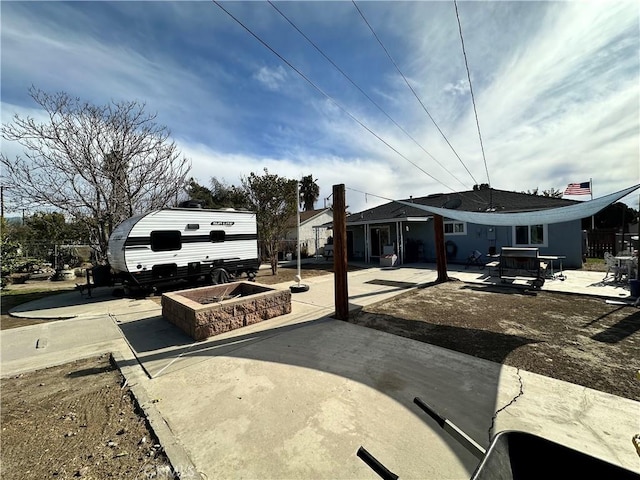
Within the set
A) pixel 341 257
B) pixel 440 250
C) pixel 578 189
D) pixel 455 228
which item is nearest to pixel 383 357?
pixel 341 257

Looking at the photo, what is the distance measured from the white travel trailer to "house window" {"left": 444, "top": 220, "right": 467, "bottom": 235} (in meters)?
10.8

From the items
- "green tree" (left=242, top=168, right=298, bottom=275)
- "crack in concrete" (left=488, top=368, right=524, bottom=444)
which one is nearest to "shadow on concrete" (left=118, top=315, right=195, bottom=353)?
"crack in concrete" (left=488, top=368, right=524, bottom=444)

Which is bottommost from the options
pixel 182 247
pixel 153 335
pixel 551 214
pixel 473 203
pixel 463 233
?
pixel 153 335

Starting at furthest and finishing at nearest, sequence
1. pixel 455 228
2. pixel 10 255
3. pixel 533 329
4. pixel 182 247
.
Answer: pixel 455 228 → pixel 10 255 → pixel 182 247 → pixel 533 329

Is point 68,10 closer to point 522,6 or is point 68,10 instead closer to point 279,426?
point 279,426

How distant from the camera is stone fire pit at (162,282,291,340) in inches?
196

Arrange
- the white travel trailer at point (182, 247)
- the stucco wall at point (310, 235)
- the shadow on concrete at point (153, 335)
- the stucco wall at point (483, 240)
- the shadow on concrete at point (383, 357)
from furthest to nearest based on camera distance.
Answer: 1. the stucco wall at point (310, 235)
2. the stucco wall at point (483, 240)
3. the white travel trailer at point (182, 247)
4. the shadow on concrete at point (153, 335)
5. the shadow on concrete at point (383, 357)

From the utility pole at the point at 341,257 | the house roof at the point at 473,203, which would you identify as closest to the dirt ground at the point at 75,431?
the utility pole at the point at 341,257

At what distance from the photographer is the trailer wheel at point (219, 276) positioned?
10297 millimetres

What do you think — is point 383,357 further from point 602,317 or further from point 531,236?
point 531,236

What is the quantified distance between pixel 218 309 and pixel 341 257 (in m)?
2.71

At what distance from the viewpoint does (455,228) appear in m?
15.0

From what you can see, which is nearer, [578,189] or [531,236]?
[531,236]

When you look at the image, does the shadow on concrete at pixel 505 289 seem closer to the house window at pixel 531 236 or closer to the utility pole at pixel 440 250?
the utility pole at pixel 440 250
